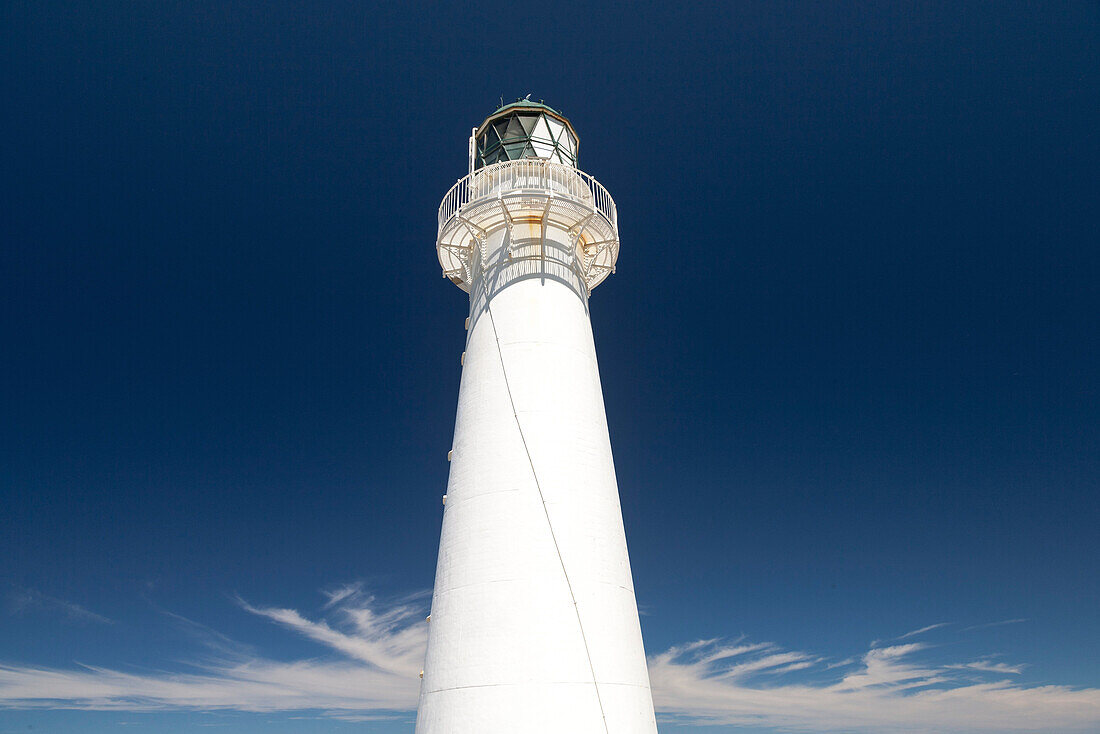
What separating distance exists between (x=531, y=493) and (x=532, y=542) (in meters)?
0.98

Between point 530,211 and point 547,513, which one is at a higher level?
point 530,211

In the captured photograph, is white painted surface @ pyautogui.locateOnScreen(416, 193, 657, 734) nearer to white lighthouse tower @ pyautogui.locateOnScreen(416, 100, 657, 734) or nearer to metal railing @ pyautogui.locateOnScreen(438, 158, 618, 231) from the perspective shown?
white lighthouse tower @ pyautogui.locateOnScreen(416, 100, 657, 734)

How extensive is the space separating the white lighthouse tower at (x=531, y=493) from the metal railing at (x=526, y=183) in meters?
0.04

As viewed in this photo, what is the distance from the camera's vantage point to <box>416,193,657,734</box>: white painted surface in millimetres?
11680

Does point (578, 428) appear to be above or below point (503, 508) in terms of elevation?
above

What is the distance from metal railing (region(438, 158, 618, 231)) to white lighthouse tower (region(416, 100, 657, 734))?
38 millimetres

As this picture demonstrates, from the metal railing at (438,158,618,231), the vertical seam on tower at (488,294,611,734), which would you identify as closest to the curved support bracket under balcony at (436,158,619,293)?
the metal railing at (438,158,618,231)

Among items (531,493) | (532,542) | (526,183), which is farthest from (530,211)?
(532,542)

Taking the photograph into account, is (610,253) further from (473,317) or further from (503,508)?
(503,508)

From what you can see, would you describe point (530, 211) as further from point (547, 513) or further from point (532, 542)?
point (532, 542)

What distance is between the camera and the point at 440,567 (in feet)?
44.4

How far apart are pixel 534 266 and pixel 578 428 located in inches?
167

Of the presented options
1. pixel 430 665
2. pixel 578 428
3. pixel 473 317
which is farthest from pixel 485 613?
pixel 473 317

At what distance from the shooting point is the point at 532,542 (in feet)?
42.0
